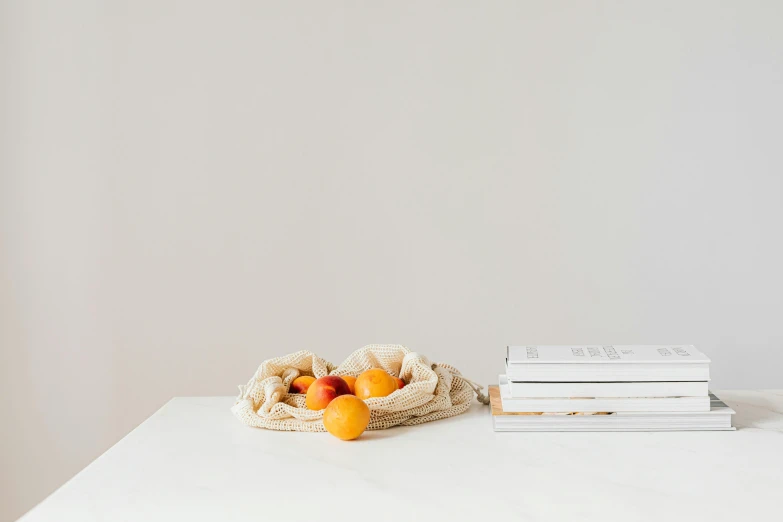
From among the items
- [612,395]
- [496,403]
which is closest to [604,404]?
[612,395]

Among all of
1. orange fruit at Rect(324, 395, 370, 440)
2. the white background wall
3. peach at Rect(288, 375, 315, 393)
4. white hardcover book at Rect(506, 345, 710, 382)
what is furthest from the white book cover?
the white background wall

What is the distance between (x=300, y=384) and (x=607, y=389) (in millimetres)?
579

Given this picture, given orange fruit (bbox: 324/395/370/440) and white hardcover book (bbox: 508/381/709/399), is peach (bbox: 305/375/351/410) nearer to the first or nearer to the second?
orange fruit (bbox: 324/395/370/440)

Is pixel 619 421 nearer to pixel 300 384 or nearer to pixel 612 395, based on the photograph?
pixel 612 395

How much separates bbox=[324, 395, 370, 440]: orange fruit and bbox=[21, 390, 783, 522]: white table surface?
2 cm

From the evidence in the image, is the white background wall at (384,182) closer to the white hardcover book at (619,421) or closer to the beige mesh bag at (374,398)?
the beige mesh bag at (374,398)

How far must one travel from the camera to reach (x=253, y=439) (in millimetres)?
1253

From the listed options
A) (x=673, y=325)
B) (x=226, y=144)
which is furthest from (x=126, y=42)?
(x=673, y=325)

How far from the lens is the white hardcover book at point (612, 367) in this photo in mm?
1259

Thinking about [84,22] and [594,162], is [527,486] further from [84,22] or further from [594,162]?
[84,22]

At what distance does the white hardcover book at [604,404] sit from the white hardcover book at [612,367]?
3 centimetres

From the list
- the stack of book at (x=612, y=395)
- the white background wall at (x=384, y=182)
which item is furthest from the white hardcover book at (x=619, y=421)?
the white background wall at (x=384, y=182)

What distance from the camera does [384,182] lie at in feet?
9.63

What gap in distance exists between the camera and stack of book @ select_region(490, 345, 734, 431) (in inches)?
49.4
